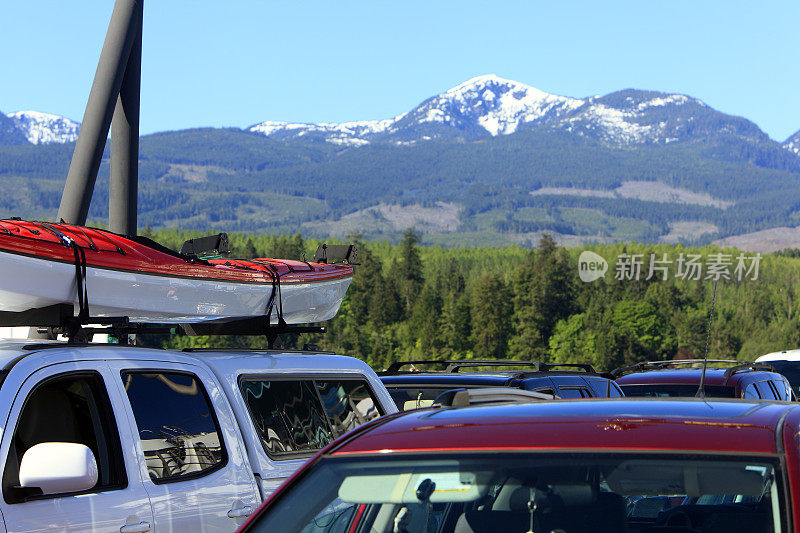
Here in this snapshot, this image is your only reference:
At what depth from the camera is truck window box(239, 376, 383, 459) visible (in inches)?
238

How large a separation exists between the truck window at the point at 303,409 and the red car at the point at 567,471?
102 inches

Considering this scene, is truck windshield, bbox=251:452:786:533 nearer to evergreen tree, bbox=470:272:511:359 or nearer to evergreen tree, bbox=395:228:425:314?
evergreen tree, bbox=470:272:511:359

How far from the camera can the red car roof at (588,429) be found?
3043 mm

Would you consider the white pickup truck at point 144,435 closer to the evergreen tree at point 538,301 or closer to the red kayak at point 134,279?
the red kayak at point 134,279

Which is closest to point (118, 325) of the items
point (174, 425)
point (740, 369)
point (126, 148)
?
point (174, 425)

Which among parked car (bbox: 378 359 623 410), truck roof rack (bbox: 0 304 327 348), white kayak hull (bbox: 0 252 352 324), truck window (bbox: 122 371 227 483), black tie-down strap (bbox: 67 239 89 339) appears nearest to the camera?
truck window (bbox: 122 371 227 483)

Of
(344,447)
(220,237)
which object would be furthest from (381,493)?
(220,237)

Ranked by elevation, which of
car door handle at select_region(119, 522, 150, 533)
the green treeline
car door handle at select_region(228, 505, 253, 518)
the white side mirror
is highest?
the white side mirror

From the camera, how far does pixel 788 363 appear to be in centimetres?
→ 2594

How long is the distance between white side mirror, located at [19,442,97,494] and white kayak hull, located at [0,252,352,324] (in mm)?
2890

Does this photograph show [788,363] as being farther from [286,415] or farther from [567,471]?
[567,471]

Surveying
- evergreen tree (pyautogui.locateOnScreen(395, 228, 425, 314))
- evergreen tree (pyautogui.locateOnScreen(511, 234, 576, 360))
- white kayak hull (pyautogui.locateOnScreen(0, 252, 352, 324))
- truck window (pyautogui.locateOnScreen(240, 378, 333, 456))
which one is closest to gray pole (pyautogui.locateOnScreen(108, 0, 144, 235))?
white kayak hull (pyautogui.locateOnScreen(0, 252, 352, 324))

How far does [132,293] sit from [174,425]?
309 cm

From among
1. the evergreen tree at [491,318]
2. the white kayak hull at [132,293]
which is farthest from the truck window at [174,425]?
the evergreen tree at [491,318]
